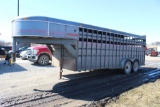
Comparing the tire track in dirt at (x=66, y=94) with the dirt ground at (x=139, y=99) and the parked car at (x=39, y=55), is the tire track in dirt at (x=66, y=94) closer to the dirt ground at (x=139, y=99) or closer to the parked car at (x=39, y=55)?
the dirt ground at (x=139, y=99)

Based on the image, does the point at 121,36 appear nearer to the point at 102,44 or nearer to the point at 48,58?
the point at 102,44

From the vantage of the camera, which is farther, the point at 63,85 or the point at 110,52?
the point at 110,52

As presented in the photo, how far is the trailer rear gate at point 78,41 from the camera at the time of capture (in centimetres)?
732

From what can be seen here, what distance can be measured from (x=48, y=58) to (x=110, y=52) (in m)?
6.47

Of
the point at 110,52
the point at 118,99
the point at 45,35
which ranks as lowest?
the point at 118,99

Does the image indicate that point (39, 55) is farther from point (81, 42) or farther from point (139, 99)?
point (139, 99)

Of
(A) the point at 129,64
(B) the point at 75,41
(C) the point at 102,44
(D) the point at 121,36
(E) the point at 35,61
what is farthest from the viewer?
(E) the point at 35,61

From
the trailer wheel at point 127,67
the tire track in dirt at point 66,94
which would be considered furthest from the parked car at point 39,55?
the tire track in dirt at point 66,94

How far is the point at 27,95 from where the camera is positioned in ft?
22.6

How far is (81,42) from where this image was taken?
8914 mm

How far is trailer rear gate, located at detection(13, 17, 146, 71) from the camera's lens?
288 inches

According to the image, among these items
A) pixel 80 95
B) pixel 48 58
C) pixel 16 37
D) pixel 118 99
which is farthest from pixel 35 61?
pixel 118 99

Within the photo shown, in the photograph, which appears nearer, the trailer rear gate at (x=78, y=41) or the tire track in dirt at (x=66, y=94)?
the tire track in dirt at (x=66, y=94)

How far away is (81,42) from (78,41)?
23 cm
